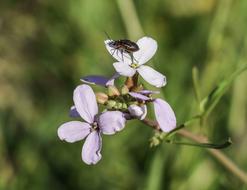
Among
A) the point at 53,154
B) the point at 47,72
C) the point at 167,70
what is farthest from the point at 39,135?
the point at 167,70

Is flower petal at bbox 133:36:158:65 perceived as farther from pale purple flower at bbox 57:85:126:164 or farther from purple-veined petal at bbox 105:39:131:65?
pale purple flower at bbox 57:85:126:164

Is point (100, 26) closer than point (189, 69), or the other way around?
point (189, 69)

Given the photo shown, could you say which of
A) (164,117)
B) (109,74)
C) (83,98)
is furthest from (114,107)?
(109,74)

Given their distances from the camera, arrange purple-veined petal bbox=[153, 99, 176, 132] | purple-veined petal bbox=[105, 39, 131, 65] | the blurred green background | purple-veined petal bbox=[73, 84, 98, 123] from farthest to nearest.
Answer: the blurred green background < purple-veined petal bbox=[105, 39, 131, 65] < purple-veined petal bbox=[73, 84, 98, 123] < purple-veined petal bbox=[153, 99, 176, 132]

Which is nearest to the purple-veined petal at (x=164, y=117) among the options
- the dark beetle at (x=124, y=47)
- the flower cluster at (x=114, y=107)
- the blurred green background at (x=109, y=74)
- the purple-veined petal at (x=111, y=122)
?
the flower cluster at (x=114, y=107)

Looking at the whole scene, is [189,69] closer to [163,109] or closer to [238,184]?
[238,184]

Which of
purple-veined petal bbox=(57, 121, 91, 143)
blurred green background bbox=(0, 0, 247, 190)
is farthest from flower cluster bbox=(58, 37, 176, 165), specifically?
blurred green background bbox=(0, 0, 247, 190)

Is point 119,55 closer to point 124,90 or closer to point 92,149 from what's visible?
point 124,90
